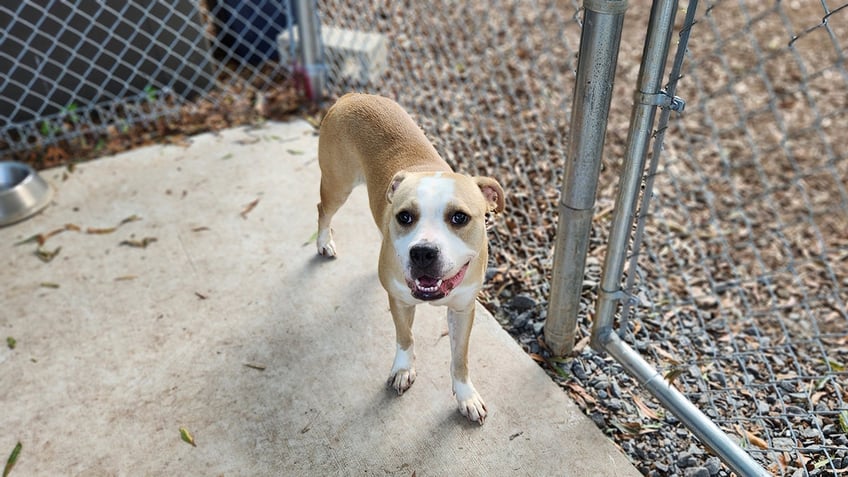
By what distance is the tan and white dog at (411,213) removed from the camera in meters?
2.16

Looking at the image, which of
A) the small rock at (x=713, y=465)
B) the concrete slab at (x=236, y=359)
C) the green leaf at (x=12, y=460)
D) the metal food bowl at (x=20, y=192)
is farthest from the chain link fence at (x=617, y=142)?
the green leaf at (x=12, y=460)

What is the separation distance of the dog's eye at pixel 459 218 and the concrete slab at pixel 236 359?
0.88 metres

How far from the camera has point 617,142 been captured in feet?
16.0

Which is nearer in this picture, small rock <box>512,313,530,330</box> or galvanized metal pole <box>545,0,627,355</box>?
galvanized metal pole <box>545,0,627,355</box>

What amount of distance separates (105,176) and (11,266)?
893mm

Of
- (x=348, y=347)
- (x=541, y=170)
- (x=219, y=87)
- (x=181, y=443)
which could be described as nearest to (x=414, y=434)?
(x=348, y=347)

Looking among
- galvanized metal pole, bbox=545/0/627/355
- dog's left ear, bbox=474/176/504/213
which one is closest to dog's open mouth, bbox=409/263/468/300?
dog's left ear, bbox=474/176/504/213

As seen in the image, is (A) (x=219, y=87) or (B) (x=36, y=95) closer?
(B) (x=36, y=95)

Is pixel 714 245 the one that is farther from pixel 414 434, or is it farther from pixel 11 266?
pixel 11 266

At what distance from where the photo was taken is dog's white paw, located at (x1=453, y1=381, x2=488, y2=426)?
2.60 metres

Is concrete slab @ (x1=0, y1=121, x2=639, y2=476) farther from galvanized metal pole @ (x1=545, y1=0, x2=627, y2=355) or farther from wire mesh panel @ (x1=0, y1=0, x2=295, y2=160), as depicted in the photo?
wire mesh panel @ (x1=0, y1=0, x2=295, y2=160)

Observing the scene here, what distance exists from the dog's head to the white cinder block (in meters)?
2.70

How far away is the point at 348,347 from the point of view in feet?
9.73

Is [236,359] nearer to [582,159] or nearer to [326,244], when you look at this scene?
[326,244]
